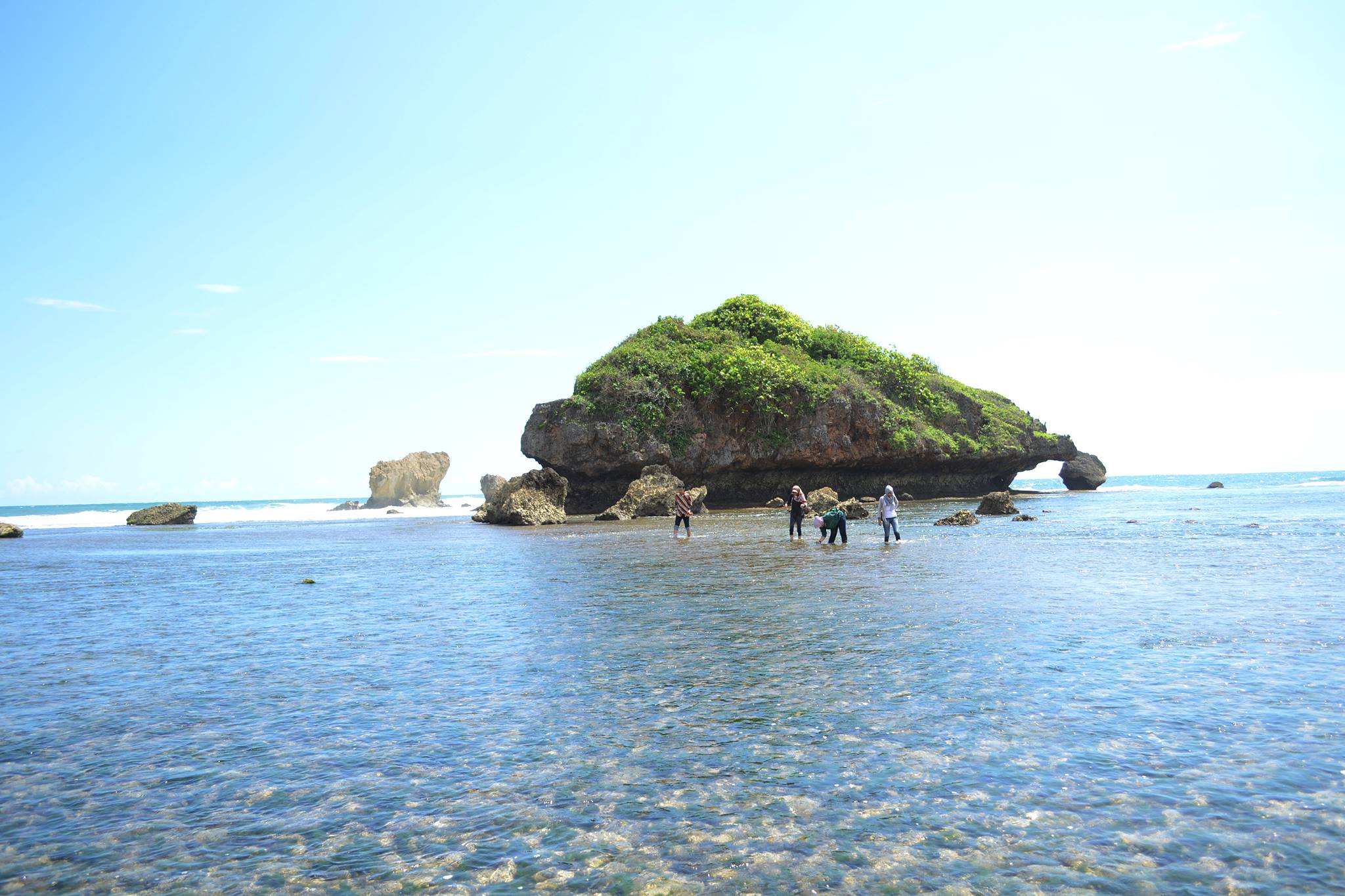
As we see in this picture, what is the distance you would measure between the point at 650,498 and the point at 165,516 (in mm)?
31994

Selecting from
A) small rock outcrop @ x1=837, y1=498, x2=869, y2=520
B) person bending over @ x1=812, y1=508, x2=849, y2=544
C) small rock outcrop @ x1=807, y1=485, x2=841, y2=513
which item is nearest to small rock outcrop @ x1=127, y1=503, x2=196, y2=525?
small rock outcrop @ x1=807, y1=485, x2=841, y2=513

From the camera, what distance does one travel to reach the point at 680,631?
11180 millimetres

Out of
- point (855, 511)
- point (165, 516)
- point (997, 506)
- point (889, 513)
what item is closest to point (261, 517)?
point (165, 516)

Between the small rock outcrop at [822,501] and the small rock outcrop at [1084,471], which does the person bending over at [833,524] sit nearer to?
the small rock outcrop at [822,501]

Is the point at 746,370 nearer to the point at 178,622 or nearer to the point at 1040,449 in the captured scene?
the point at 1040,449

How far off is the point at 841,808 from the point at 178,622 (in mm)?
11258

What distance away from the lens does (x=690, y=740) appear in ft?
21.9

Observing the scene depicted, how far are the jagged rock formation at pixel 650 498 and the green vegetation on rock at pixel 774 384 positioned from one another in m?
3.34

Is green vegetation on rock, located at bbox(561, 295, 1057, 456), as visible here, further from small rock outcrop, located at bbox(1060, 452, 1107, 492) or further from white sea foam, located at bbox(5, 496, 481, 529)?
white sea foam, located at bbox(5, 496, 481, 529)

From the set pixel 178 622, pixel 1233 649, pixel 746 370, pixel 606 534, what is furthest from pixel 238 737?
pixel 746 370

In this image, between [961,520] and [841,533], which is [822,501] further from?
[841,533]

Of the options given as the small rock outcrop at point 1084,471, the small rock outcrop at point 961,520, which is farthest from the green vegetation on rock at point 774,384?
the small rock outcrop at point 961,520

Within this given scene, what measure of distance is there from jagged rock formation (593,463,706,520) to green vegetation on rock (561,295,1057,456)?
10.9 ft

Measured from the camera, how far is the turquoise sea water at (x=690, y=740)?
4648 mm
